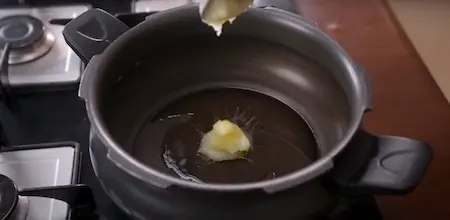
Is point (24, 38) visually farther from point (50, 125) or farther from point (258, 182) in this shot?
point (258, 182)

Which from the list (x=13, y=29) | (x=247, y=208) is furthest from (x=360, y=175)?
(x=13, y=29)

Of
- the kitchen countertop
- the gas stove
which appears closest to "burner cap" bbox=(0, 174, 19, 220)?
the gas stove

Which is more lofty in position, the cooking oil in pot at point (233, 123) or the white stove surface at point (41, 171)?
the cooking oil in pot at point (233, 123)

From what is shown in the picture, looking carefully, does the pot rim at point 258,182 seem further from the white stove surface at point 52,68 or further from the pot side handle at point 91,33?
the white stove surface at point 52,68

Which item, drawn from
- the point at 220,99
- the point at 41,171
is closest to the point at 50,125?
the point at 41,171

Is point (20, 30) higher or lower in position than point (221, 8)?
lower

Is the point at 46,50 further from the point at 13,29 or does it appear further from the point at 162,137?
the point at 162,137

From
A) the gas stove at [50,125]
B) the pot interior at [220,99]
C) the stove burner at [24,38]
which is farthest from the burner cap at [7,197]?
the stove burner at [24,38]
